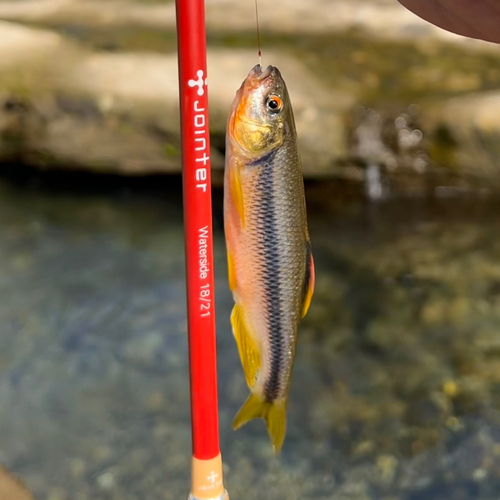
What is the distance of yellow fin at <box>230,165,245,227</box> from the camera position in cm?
128

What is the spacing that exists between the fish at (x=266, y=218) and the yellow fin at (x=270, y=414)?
96 mm

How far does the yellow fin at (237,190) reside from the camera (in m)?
1.28

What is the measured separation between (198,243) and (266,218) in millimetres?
132

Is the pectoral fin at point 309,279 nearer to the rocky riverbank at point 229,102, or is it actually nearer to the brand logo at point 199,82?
the brand logo at point 199,82

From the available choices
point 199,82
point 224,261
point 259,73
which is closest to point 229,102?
point 224,261

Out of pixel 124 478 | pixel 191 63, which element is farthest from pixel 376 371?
pixel 191 63

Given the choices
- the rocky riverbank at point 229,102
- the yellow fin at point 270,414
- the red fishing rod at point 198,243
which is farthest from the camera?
the rocky riverbank at point 229,102

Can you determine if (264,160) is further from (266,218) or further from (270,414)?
(270,414)

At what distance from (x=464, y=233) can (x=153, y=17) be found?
2.99 m

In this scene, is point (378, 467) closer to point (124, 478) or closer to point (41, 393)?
point (124, 478)

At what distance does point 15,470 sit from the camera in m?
2.50

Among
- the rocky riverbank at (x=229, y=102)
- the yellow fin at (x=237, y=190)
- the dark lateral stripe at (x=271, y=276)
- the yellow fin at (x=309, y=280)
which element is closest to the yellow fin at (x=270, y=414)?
the dark lateral stripe at (x=271, y=276)

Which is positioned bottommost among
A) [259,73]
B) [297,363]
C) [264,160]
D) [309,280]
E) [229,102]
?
[297,363]

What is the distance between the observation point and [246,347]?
141 centimetres
